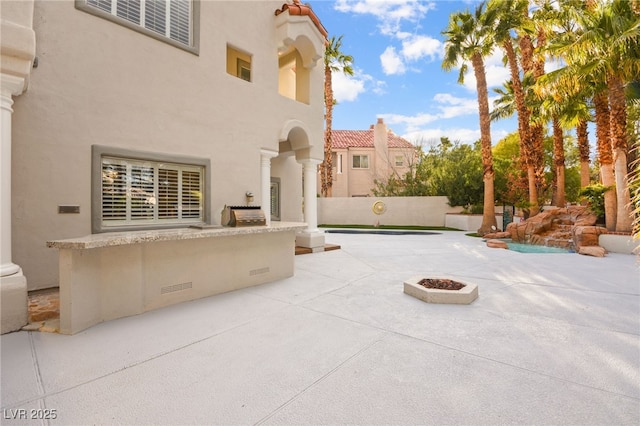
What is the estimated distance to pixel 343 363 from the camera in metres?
3.29

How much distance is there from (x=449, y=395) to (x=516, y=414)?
0.52 metres

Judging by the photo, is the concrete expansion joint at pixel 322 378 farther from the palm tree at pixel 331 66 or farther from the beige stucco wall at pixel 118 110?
the palm tree at pixel 331 66

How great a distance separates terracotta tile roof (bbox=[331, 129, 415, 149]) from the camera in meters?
31.8

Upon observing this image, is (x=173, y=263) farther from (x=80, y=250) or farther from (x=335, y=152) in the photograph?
(x=335, y=152)

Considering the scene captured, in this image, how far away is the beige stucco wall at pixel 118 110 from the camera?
18.1ft

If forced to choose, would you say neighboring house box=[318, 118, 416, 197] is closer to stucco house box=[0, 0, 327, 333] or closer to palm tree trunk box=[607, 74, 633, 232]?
palm tree trunk box=[607, 74, 633, 232]

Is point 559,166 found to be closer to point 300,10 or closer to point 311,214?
point 311,214

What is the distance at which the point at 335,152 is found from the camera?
31.6 m

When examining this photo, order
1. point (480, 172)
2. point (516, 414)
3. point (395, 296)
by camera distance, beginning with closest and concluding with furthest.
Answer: point (516, 414)
point (395, 296)
point (480, 172)

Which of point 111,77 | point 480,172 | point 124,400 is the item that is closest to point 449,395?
point 124,400

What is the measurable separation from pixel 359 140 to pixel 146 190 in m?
28.2

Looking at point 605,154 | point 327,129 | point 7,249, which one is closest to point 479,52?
point 605,154

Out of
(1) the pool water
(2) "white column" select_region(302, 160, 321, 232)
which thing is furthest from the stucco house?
(1) the pool water

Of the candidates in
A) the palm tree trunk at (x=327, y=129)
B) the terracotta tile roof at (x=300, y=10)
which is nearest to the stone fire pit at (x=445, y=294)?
the terracotta tile roof at (x=300, y=10)
